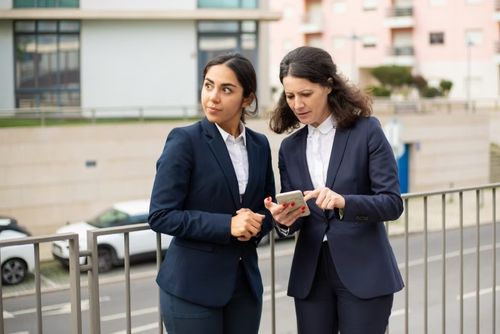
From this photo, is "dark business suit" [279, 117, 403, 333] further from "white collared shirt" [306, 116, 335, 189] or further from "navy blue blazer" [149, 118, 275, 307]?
"navy blue blazer" [149, 118, 275, 307]

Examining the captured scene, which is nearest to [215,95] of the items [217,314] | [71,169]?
[217,314]

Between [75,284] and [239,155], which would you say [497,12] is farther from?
[75,284]

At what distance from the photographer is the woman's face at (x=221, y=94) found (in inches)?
102

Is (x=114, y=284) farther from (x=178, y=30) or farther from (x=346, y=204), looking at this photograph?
(x=178, y=30)

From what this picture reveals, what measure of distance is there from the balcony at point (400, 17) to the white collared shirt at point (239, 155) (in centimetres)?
4946

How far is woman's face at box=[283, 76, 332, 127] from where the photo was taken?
8.87 ft

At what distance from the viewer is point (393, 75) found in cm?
4791

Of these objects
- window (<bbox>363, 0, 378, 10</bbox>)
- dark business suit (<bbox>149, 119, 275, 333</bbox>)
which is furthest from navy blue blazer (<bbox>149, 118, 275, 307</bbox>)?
window (<bbox>363, 0, 378, 10</bbox>)

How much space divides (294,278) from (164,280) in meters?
0.53

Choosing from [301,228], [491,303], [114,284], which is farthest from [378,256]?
[491,303]

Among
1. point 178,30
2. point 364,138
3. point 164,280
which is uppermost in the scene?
point 178,30

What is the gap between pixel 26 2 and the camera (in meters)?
26.8

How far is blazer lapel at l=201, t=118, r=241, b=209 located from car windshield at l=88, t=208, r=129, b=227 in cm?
1433

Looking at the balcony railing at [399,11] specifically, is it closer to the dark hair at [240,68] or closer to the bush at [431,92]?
the bush at [431,92]
